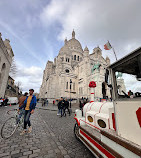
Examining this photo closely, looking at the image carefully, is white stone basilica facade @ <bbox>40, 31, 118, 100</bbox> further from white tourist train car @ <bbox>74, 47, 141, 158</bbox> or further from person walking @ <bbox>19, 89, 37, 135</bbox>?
white tourist train car @ <bbox>74, 47, 141, 158</bbox>

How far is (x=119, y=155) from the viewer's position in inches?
50.7

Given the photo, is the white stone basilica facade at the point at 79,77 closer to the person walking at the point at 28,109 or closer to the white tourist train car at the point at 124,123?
the person walking at the point at 28,109

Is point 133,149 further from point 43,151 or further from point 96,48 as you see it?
point 96,48

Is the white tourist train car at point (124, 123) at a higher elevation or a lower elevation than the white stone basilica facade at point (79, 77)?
lower

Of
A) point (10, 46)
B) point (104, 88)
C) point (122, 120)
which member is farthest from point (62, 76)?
point (122, 120)

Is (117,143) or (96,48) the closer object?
(117,143)

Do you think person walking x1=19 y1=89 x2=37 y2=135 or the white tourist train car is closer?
the white tourist train car

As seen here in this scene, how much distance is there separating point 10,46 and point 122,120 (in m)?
23.5

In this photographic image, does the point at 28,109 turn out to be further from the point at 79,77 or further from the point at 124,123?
the point at 79,77

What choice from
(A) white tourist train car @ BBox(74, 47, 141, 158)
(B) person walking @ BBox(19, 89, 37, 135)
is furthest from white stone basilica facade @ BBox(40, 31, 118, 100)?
(A) white tourist train car @ BBox(74, 47, 141, 158)

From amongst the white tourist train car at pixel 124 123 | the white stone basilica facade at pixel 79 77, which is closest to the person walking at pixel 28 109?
the white tourist train car at pixel 124 123

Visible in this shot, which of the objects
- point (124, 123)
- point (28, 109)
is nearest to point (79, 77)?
point (28, 109)

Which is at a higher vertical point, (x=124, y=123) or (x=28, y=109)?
(x=124, y=123)

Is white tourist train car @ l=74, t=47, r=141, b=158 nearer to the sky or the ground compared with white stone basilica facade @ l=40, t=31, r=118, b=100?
nearer to the ground
